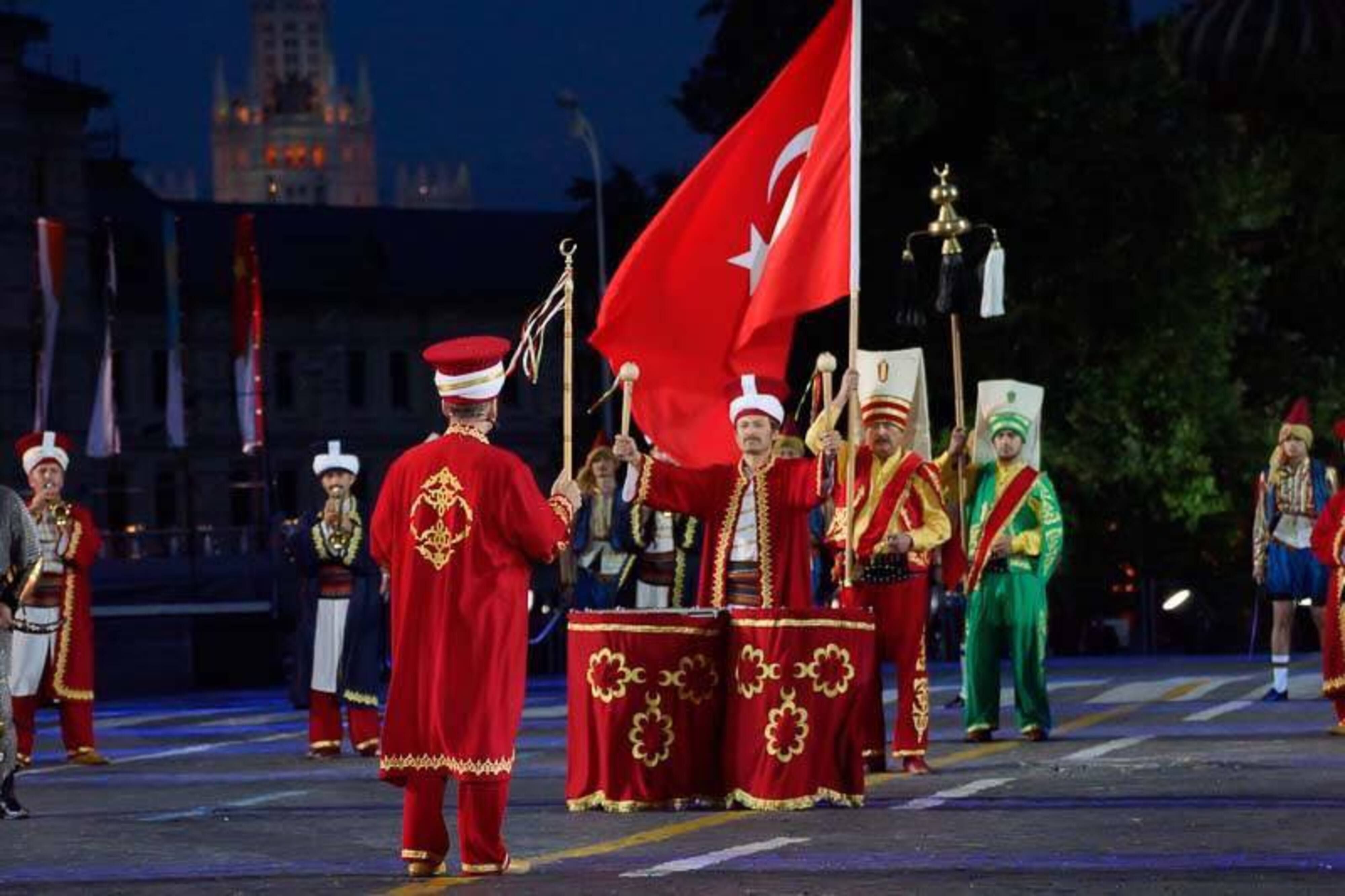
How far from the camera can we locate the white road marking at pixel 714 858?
12.9 metres

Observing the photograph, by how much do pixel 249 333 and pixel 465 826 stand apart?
102 feet

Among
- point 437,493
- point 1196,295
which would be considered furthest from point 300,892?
point 1196,295

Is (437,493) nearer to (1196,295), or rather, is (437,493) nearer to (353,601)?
(353,601)

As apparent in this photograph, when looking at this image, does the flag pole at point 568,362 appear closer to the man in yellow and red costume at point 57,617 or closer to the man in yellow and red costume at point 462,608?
the man in yellow and red costume at point 462,608

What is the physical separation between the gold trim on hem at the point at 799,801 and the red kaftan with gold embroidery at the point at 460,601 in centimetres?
281

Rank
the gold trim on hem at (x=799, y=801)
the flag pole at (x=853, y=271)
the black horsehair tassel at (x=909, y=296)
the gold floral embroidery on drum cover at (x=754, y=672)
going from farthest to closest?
1. the black horsehair tassel at (x=909, y=296)
2. the flag pole at (x=853, y=271)
3. the gold floral embroidery on drum cover at (x=754, y=672)
4. the gold trim on hem at (x=799, y=801)

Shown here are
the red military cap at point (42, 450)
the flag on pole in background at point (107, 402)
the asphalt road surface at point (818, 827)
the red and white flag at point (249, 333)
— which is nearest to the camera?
the asphalt road surface at point (818, 827)

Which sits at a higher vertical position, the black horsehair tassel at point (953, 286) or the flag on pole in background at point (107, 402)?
the flag on pole in background at point (107, 402)

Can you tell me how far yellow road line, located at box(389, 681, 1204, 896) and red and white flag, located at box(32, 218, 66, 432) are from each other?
95.9 ft

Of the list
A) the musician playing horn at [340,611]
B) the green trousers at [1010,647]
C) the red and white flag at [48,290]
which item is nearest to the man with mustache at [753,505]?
the green trousers at [1010,647]

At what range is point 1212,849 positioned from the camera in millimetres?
13336

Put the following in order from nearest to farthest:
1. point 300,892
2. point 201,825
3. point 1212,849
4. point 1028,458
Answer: point 300,892
point 1212,849
point 201,825
point 1028,458

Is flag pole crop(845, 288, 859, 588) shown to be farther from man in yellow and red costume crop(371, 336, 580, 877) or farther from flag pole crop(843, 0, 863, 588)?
man in yellow and red costume crop(371, 336, 580, 877)

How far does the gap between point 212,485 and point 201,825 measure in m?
94.2
